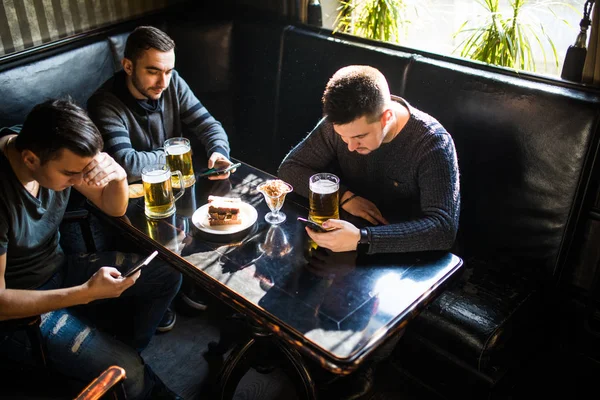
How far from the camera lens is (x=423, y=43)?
323 cm

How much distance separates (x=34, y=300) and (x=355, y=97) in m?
1.22

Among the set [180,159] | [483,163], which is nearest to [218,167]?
[180,159]

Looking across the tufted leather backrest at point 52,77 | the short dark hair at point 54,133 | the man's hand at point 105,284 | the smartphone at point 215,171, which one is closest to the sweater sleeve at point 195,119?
the smartphone at point 215,171

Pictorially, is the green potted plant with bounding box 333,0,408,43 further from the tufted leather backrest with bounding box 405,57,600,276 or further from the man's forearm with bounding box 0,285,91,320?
the man's forearm with bounding box 0,285,91,320

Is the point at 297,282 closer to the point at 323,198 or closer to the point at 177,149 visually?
the point at 323,198

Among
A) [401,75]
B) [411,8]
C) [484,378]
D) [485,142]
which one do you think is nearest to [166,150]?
[401,75]

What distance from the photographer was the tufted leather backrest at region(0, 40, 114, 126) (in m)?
2.52

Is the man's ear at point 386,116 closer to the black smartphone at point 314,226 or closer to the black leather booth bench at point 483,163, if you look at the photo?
the black smartphone at point 314,226

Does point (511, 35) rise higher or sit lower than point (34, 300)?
higher

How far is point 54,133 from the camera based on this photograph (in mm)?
1705

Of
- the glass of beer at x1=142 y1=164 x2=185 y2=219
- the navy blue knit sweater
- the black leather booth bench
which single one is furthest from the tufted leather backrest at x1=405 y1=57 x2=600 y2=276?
the glass of beer at x1=142 y1=164 x2=185 y2=219

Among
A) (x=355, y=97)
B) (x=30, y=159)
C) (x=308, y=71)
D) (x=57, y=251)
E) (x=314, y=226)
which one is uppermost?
(x=355, y=97)

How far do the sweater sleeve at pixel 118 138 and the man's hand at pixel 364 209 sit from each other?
0.85 metres

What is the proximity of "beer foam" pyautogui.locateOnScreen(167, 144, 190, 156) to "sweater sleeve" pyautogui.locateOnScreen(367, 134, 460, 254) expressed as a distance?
2.83 feet
